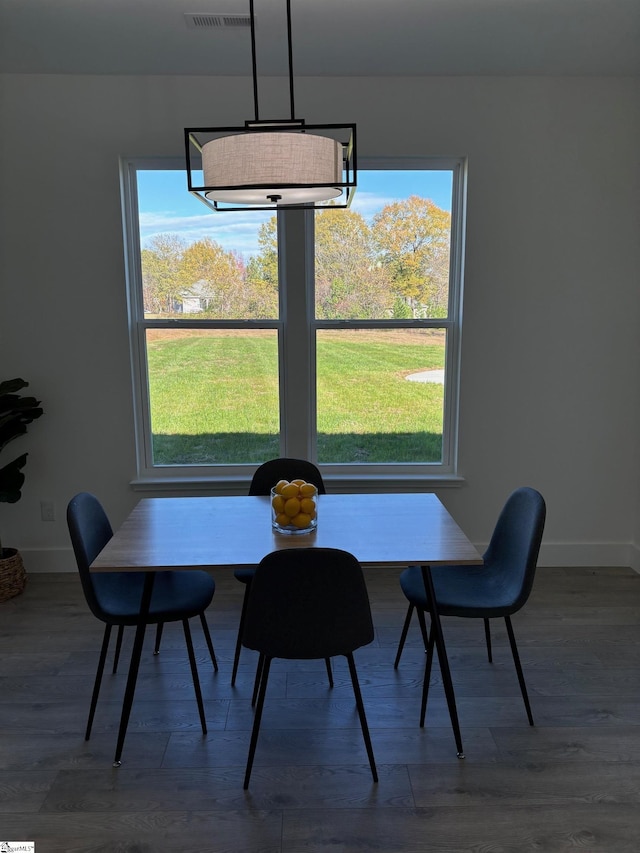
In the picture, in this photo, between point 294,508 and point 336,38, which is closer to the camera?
point 294,508

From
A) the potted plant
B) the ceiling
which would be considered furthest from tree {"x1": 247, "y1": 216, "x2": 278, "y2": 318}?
the potted plant

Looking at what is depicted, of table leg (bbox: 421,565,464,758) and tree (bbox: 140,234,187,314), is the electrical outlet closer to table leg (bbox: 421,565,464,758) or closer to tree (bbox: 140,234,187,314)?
tree (bbox: 140,234,187,314)

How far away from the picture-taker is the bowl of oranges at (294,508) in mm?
2262

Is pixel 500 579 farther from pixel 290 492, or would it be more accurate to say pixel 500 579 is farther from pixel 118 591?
pixel 118 591

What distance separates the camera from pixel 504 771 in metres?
2.13

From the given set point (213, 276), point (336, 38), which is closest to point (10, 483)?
point (213, 276)

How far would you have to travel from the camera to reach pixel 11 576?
3443 mm

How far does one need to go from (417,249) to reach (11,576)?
2.98 meters

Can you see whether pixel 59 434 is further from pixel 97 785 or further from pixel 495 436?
pixel 495 436

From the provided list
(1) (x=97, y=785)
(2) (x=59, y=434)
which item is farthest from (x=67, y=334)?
(1) (x=97, y=785)

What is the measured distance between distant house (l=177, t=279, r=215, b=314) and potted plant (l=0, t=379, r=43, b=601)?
3.28 feet

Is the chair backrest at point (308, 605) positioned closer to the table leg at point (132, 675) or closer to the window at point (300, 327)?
the table leg at point (132, 675)

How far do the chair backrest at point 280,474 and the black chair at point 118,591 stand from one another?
51 cm

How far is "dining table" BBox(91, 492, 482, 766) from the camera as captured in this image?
6.77 feet
